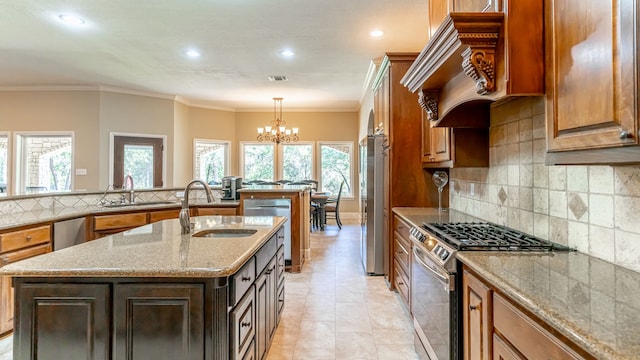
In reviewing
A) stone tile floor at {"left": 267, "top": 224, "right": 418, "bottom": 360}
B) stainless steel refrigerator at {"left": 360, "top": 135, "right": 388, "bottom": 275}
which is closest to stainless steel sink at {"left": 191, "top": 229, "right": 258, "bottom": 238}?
stone tile floor at {"left": 267, "top": 224, "right": 418, "bottom": 360}

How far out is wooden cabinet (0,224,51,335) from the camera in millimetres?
2531

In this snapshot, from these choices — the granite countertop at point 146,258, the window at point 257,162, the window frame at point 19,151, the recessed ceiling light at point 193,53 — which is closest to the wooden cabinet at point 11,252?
the granite countertop at point 146,258

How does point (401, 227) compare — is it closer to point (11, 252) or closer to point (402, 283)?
point (402, 283)

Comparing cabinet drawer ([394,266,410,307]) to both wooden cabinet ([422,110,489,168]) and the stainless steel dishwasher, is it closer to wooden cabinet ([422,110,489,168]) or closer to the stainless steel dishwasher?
wooden cabinet ([422,110,489,168])

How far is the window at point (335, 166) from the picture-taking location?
8.55 meters

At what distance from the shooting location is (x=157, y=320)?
1361mm

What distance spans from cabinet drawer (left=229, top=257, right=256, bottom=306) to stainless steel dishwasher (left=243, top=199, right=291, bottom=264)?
2.39 metres

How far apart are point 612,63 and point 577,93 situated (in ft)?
0.55

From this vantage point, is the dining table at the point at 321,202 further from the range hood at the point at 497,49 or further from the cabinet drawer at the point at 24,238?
the range hood at the point at 497,49

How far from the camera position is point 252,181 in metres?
8.26

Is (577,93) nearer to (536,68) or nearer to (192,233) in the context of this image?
(536,68)

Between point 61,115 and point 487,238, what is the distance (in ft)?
23.6

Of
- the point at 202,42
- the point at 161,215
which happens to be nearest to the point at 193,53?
the point at 202,42

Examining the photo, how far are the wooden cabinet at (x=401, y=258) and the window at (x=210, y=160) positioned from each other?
18.5 ft
